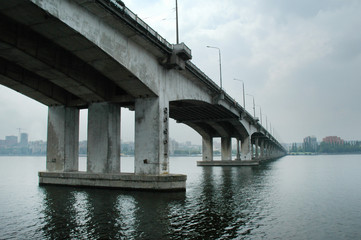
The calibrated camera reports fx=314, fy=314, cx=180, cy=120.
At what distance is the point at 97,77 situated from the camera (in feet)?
91.4

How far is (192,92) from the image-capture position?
119 feet

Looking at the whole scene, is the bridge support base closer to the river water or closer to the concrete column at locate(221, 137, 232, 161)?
the river water

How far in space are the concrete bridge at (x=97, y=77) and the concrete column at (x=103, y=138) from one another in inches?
3.6

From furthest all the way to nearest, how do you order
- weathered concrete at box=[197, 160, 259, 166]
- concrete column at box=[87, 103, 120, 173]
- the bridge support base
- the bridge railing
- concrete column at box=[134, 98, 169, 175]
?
weathered concrete at box=[197, 160, 259, 166] → concrete column at box=[87, 103, 120, 173] → concrete column at box=[134, 98, 169, 175] → the bridge support base → the bridge railing

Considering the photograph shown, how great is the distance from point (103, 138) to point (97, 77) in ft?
18.3

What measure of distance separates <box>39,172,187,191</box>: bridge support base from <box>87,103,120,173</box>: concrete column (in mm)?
1364

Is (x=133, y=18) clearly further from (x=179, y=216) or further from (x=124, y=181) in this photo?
(x=179, y=216)

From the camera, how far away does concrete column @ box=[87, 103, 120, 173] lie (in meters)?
28.7

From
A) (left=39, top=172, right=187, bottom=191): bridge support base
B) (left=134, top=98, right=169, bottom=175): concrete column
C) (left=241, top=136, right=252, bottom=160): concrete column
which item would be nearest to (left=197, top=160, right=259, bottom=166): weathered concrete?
(left=241, top=136, right=252, bottom=160): concrete column

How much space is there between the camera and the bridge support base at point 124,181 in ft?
80.9

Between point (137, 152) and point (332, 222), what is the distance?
16215mm

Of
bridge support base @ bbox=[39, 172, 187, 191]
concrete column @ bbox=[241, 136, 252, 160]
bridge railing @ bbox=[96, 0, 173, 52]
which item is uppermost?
bridge railing @ bbox=[96, 0, 173, 52]

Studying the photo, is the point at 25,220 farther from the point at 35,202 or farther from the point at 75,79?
the point at 75,79

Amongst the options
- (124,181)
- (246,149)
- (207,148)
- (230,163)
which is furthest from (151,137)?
(207,148)
